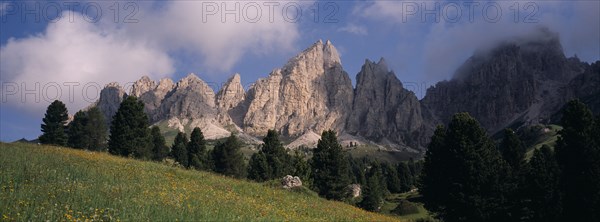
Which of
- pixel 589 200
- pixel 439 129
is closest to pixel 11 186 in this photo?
pixel 589 200

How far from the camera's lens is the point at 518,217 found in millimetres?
52625

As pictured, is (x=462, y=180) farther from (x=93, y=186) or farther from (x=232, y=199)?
(x=93, y=186)

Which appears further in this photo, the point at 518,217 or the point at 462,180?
the point at 518,217

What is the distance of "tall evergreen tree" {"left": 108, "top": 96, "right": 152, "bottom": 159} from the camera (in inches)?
2965

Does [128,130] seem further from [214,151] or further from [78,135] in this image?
[78,135]

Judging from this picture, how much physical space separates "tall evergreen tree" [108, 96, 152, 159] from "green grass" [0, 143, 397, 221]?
50.0 metres

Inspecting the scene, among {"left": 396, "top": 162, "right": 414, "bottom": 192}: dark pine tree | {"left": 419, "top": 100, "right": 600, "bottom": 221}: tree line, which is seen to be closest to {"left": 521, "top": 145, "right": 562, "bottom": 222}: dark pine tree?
{"left": 419, "top": 100, "right": 600, "bottom": 221}: tree line

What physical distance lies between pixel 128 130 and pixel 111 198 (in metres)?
63.5

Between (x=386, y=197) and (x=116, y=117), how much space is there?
80.4 meters

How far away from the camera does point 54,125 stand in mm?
97562

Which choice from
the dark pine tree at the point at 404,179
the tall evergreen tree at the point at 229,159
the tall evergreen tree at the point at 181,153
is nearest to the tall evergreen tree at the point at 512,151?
the tall evergreen tree at the point at 229,159

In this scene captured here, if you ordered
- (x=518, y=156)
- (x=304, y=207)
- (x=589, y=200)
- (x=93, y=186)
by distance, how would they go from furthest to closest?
(x=518, y=156)
(x=589, y=200)
(x=304, y=207)
(x=93, y=186)

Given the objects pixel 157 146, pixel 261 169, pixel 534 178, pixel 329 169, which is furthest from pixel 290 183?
pixel 157 146

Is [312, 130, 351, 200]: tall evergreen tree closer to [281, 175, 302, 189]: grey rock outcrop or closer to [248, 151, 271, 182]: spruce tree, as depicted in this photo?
[248, 151, 271, 182]: spruce tree
